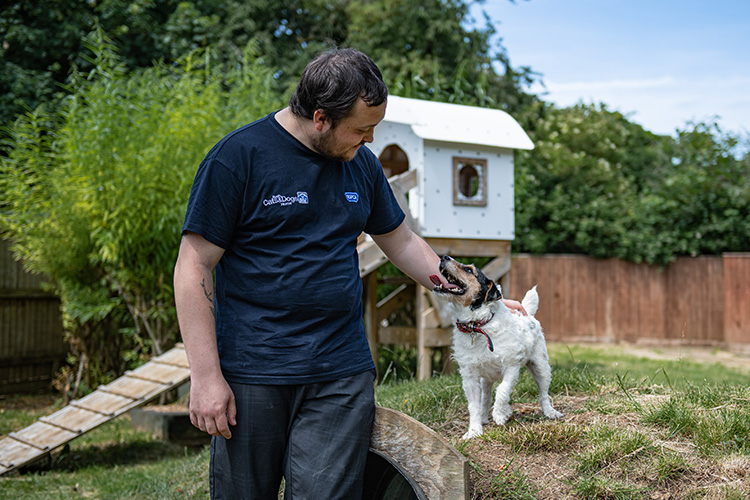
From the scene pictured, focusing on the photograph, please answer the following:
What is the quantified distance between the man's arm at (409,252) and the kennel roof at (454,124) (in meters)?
4.73

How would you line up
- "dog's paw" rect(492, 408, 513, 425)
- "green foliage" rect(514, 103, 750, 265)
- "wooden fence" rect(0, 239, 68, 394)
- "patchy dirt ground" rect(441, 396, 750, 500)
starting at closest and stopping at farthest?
"patchy dirt ground" rect(441, 396, 750, 500) → "dog's paw" rect(492, 408, 513, 425) → "wooden fence" rect(0, 239, 68, 394) → "green foliage" rect(514, 103, 750, 265)

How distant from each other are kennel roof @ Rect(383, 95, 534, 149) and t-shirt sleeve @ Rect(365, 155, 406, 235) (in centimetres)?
484

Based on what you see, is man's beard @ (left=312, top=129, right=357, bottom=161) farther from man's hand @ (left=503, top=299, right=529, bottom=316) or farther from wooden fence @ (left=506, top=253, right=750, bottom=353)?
wooden fence @ (left=506, top=253, right=750, bottom=353)

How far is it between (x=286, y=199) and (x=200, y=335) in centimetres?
52

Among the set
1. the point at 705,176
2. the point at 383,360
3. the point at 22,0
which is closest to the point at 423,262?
the point at 383,360

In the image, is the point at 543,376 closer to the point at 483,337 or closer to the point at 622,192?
the point at 483,337

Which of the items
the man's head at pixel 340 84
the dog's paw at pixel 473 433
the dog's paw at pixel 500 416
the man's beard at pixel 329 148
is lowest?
the dog's paw at pixel 473 433

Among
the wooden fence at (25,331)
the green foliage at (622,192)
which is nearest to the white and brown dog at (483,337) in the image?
the wooden fence at (25,331)

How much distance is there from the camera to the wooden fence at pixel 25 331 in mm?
10547

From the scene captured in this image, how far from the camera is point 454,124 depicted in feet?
25.5

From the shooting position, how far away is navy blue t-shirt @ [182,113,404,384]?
6.98ft

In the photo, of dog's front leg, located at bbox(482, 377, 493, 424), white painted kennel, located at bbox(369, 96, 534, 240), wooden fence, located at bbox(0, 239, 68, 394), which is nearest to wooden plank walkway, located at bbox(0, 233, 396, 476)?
white painted kennel, located at bbox(369, 96, 534, 240)

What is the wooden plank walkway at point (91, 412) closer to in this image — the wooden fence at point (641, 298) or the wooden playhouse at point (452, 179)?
the wooden playhouse at point (452, 179)

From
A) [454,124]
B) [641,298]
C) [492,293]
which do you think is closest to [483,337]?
[492,293]
